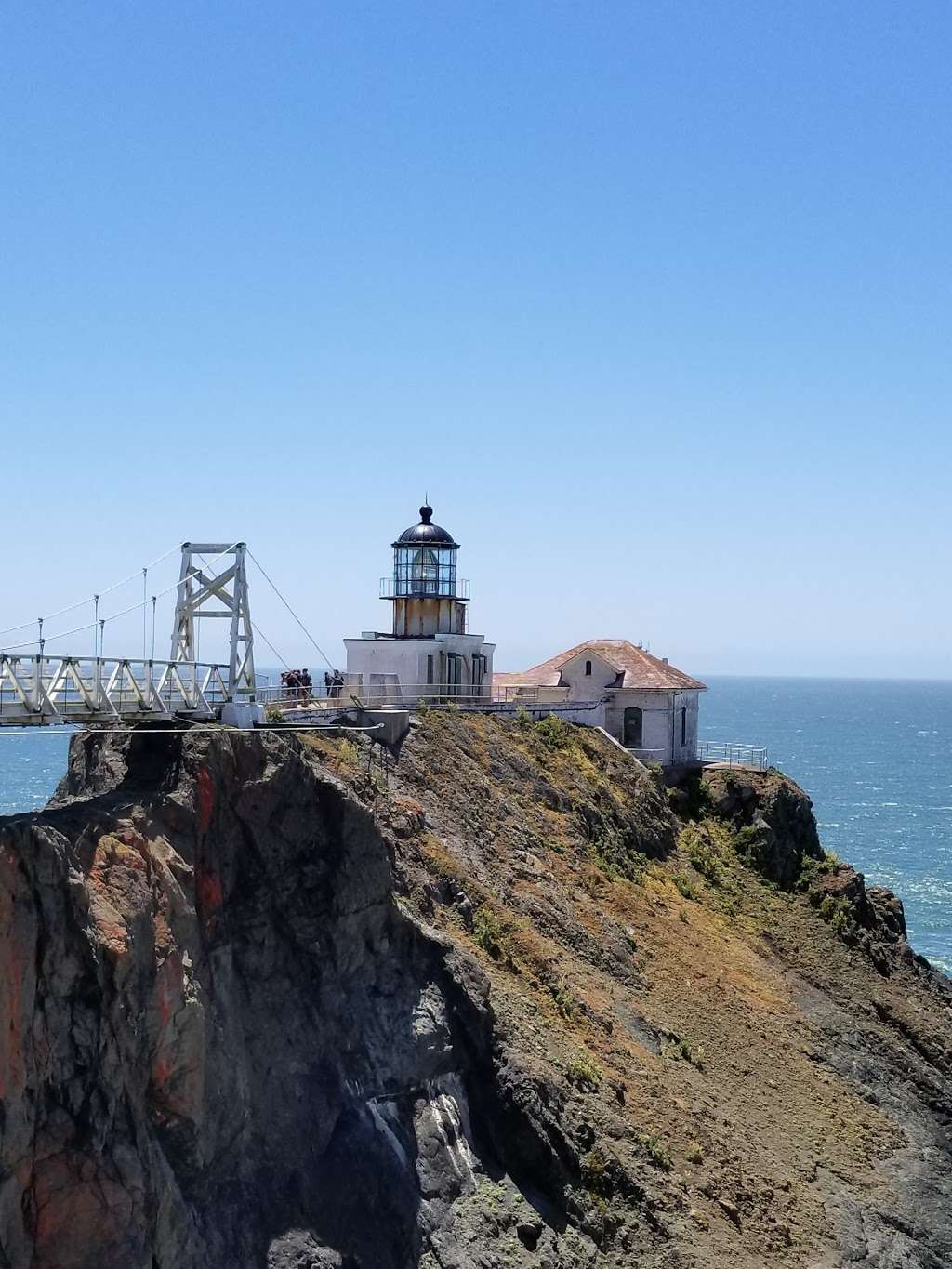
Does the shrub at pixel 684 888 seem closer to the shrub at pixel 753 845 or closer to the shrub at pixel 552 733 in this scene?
the shrub at pixel 753 845

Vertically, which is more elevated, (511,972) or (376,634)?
(376,634)

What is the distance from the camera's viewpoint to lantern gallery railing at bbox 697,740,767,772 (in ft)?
183

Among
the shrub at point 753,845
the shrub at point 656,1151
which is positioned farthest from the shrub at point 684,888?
the shrub at point 656,1151

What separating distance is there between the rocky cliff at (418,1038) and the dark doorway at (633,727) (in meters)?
7.76

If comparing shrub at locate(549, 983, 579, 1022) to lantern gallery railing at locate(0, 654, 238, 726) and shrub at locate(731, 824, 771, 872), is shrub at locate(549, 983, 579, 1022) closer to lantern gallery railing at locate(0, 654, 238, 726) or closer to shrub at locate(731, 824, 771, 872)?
lantern gallery railing at locate(0, 654, 238, 726)

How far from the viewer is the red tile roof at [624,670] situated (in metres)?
55.3

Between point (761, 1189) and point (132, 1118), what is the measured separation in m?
16.3

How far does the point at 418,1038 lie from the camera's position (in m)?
31.6

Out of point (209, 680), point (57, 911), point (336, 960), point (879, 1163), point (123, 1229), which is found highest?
point (209, 680)

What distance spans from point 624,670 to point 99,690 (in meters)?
30.6

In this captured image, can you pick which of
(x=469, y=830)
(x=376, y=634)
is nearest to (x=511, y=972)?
(x=469, y=830)

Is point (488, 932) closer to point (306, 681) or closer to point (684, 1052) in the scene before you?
point (684, 1052)

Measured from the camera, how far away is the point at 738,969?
1721 inches

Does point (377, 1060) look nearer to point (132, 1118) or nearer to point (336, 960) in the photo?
point (336, 960)
